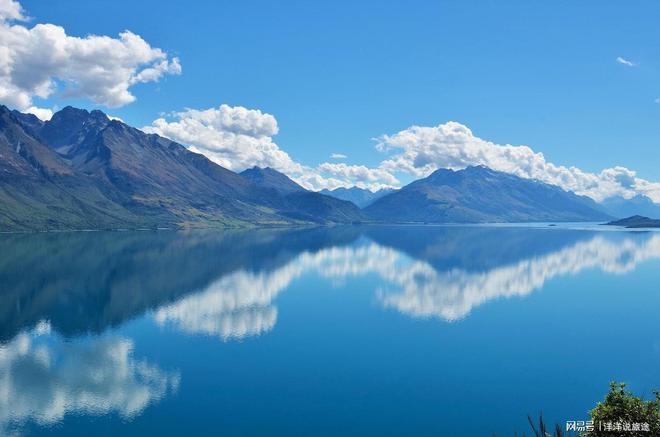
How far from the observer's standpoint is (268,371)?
7175cm

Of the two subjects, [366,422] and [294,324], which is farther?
[294,324]

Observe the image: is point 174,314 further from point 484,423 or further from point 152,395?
point 484,423

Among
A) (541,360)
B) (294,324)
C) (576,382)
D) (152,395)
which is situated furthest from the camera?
(294,324)

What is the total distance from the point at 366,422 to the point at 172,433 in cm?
2189

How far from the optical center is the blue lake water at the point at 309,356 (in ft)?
184

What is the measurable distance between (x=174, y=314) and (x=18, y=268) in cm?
10539

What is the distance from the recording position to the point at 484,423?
54875mm

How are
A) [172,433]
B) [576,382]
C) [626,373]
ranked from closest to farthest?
1. [172,433]
2. [576,382]
3. [626,373]

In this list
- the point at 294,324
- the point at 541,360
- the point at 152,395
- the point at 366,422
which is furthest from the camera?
the point at 294,324

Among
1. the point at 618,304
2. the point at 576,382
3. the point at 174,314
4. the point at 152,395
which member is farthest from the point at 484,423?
the point at 618,304

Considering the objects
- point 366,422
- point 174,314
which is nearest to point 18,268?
point 174,314

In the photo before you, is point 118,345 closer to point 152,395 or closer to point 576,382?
point 152,395

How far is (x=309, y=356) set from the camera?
80.4 meters

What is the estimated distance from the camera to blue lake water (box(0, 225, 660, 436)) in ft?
184
